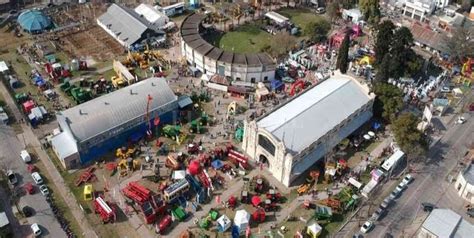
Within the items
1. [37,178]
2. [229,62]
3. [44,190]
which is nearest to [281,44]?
[229,62]

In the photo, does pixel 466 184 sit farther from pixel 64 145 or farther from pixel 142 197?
pixel 64 145

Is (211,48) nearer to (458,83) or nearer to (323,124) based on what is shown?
(323,124)

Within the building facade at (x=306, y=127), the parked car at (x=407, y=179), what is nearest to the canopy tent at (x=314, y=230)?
the building facade at (x=306, y=127)

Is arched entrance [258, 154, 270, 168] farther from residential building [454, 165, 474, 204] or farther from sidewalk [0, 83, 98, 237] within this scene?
residential building [454, 165, 474, 204]

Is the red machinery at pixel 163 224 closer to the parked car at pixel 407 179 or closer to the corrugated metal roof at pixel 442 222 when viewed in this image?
the corrugated metal roof at pixel 442 222

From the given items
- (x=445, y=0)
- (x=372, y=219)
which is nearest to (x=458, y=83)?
(x=445, y=0)

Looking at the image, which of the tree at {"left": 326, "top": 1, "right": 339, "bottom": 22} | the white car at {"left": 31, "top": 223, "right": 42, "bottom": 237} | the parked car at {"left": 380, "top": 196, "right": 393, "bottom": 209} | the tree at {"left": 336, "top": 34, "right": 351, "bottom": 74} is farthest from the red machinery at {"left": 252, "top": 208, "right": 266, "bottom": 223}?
the tree at {"left": 326, "top": 1, "right": 339, "bottom": 22}
